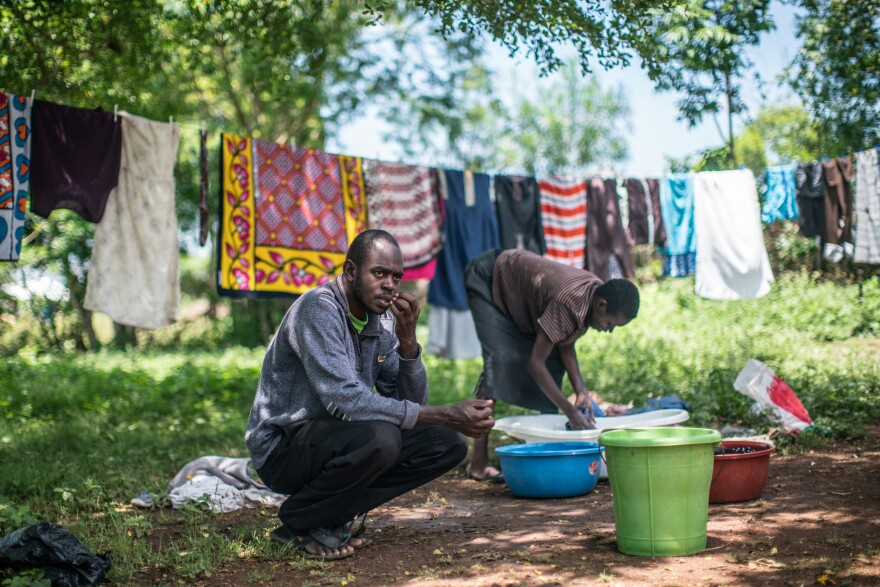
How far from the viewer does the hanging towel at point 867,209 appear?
23.4 feet

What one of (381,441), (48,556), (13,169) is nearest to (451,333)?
(13,169)

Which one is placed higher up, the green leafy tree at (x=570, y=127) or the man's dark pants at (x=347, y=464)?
the green leafy tree at (x=570, y=127)

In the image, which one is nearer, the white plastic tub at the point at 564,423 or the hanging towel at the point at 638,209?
the white plastic tub at the point at 564,423

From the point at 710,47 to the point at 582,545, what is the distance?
507cm

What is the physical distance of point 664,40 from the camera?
22.2 ft

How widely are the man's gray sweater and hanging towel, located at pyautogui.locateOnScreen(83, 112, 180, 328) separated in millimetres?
2599

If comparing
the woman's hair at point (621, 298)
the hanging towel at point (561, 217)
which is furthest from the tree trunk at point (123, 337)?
the woman's hair at point (621, 298)

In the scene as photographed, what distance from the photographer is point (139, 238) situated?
18.5 feet

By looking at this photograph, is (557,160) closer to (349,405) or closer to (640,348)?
(640,348)

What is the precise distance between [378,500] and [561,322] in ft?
5.62

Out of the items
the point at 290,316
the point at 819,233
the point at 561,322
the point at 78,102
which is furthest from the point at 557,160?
the point at 290,316

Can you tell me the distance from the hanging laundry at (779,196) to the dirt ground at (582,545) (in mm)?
3402

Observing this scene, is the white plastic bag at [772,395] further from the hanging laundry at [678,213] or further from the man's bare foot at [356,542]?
the man's bare foot at [356,542]

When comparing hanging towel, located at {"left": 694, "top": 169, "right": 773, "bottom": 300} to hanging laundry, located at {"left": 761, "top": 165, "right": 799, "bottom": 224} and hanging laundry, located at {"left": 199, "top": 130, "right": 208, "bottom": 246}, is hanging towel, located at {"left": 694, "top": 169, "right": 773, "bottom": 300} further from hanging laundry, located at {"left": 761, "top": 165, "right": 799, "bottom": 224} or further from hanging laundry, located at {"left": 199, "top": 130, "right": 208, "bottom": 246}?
hanging laundry, located at {"left": 199, "top": 130, "right": 208, "bottom": 246}
